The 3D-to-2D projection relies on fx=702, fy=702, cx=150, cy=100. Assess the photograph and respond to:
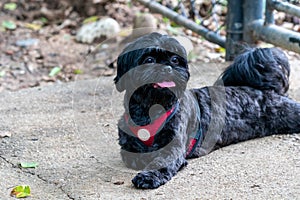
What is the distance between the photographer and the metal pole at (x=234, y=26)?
243 inches

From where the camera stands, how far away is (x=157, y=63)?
3.74 metres

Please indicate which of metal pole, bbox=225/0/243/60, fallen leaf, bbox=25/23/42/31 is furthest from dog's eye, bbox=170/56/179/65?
fallen leaf, bbox=25/23/42/31

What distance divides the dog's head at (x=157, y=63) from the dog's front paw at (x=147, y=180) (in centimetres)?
46

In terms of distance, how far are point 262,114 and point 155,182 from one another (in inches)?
44.6

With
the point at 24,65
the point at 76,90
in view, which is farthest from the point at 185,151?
the point at 24,65

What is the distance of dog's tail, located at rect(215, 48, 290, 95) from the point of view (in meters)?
4.65

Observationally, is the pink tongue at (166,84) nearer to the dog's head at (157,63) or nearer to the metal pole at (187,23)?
the dog's head at (157,63)

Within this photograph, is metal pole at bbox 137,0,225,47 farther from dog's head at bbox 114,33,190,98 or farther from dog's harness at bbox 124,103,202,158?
dog's head at bbox 114,33,190,98

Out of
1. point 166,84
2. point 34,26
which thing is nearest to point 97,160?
point 166,84

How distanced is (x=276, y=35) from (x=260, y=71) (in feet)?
3.58

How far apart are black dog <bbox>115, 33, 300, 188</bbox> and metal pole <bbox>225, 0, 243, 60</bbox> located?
1.46 m

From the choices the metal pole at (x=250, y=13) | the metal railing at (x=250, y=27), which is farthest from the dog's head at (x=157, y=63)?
the metal pole at (x=250, y=13)

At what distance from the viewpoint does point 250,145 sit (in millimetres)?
4402

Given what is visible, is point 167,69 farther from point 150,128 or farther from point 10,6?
point 10,6
